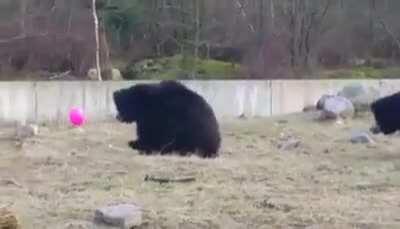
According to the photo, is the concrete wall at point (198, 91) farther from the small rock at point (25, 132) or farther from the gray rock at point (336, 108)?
the small rock at point (25, 132)

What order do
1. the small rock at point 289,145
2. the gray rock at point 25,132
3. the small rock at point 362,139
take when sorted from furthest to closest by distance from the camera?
the gray rock at point 25,132
the small rock at point 362,139
the small rock at point 289,145

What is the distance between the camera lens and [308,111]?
15.7 metres

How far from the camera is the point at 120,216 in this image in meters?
5.48

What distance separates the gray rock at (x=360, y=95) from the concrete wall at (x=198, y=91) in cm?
54

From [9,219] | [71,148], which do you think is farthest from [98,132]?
[9,219]

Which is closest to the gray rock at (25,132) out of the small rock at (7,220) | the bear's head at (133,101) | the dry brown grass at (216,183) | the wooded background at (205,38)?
the dry brown grass at (216,183)

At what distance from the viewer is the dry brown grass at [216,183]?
5.89 meters

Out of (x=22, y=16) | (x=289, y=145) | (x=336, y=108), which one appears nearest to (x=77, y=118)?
(x=336, y=108)

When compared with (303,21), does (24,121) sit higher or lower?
lower

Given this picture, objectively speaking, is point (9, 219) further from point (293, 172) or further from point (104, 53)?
point (104, 53)

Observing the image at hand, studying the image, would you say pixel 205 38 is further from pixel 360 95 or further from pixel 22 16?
pixel 360 95

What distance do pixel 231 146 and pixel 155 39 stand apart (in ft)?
60.7

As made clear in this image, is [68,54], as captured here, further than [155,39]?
No

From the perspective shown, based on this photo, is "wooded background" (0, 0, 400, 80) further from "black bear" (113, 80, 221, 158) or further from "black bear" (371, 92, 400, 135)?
"black bear" (113, 80, 221, 158)
